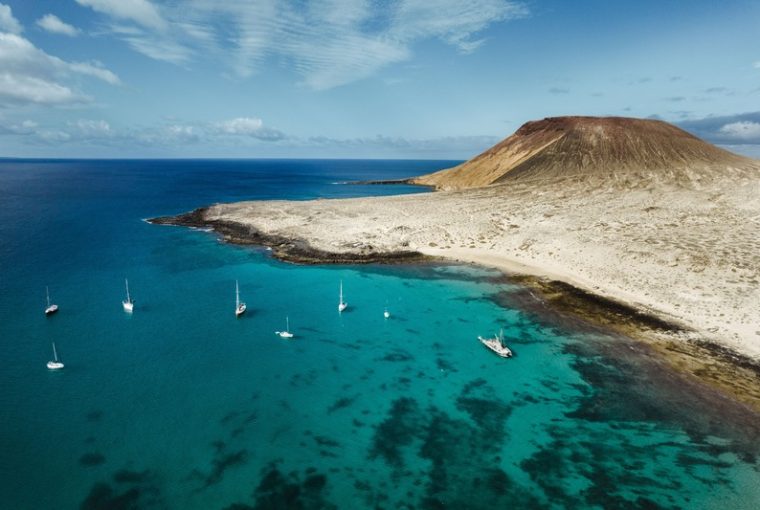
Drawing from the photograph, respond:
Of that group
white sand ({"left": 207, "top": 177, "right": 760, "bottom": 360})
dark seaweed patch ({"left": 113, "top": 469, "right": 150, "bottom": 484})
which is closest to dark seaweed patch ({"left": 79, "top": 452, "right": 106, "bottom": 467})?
dark seaweed patch ({"left": 113, "top": 469, "right": 150, "bottom": 484})

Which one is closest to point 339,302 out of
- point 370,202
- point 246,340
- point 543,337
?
point 246,340

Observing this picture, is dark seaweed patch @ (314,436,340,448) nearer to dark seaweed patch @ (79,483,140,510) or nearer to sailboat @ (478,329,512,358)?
dark seaweed patch @ (79,483,140,510)

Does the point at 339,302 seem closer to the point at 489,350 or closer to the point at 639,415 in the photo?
the point at 489,350

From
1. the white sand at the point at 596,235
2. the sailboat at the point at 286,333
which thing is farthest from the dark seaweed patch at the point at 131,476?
the white sand at the point at 596,235

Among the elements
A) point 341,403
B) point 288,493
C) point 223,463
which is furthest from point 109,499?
point 341,403

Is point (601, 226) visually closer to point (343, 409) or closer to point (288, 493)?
point (343, 409)
